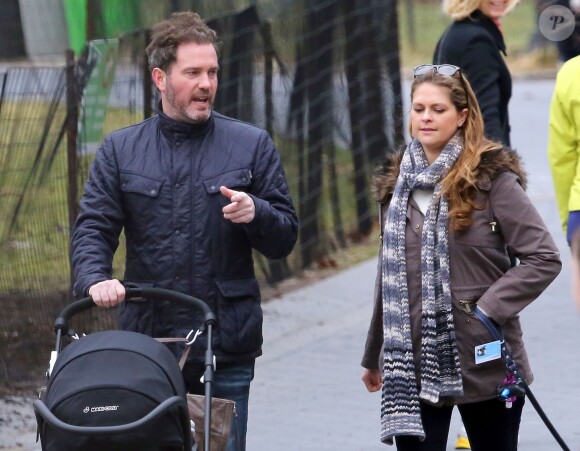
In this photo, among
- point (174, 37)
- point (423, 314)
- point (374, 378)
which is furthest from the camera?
point (374, 378)

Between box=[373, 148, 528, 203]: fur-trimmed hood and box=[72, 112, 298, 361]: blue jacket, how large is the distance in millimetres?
325

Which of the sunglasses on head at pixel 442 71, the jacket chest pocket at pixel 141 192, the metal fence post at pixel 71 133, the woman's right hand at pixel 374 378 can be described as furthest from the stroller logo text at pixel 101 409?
the metal fence post at pixel 71 133

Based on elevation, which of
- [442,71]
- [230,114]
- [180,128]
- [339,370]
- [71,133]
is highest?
[442,71]

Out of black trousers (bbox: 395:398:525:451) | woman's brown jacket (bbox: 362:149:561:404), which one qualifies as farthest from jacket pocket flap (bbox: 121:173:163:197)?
black trousers (bbox: 395:398:525:451)

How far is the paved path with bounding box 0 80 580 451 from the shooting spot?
622 centimetres

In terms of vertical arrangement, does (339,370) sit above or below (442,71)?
below

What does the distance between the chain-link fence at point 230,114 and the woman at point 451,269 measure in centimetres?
258

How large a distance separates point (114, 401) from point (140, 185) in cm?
104

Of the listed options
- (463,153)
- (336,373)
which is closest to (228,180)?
(463,153)

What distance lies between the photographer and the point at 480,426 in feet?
14.6

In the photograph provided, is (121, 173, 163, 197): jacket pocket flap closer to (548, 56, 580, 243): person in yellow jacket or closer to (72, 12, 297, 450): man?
(72, 12, 297, 450): man

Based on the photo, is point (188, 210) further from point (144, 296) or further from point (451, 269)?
point (451, 269)

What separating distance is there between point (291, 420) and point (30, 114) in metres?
2.00

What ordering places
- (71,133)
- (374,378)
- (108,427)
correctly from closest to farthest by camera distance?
(108,427), (374,378), (71,133)
